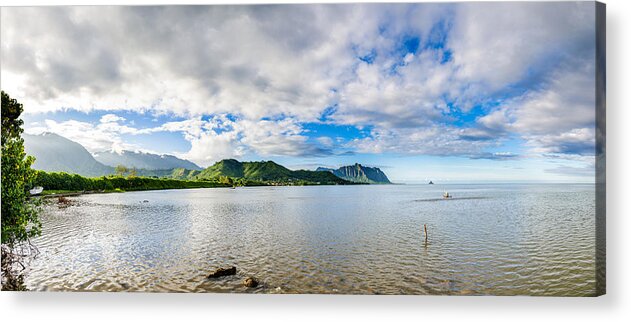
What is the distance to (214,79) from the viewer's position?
35.1 ft

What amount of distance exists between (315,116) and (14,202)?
896 cm

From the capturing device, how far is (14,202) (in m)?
8.38

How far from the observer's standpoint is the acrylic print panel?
27.5ft

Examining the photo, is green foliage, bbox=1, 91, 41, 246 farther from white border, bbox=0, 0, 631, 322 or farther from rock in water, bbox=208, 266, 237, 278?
rock in water, bbox=208, 266, 237, 278

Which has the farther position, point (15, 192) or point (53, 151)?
point (53, 151)

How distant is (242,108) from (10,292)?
8207 millimetres

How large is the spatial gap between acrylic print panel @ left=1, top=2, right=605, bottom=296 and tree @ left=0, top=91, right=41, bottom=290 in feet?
0.15

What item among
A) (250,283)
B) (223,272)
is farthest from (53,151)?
(250,283)

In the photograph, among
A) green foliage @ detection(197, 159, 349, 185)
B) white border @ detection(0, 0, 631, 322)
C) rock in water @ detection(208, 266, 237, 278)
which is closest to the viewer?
white border @ detection(0, 0, 631, 322)

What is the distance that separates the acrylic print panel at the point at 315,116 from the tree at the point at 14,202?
0.05 metres

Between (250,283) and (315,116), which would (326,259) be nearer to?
(250,283)

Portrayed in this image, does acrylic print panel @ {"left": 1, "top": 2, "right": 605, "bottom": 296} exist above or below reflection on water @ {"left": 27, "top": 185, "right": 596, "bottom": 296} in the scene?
above

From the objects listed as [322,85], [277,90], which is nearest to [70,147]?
[277,90]

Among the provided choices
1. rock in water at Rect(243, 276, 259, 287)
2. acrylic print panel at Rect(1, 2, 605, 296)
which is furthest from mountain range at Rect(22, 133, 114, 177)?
rock in water at Rect(243, 276, 259, 287)
